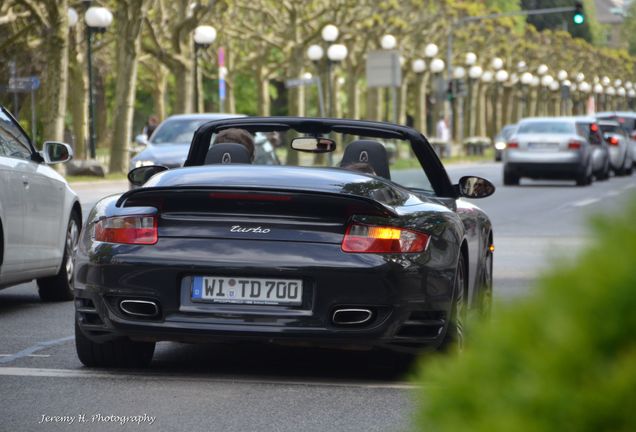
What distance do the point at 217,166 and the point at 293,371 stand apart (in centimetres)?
105

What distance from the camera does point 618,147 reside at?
47.2 metres

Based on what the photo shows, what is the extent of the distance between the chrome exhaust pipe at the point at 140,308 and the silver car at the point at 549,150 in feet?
101

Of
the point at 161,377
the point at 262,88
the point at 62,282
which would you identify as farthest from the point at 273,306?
the point at 262,88

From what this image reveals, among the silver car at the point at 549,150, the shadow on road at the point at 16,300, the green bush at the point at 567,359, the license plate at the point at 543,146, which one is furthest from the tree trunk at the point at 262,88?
the green bush at the point at 567,359

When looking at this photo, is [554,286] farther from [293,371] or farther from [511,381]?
[293,371]

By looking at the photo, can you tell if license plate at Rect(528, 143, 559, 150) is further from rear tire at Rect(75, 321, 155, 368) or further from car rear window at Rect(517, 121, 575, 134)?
rear tire at Rect(75, 321, 155, 368)

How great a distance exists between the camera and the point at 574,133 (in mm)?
37531

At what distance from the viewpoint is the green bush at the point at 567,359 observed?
160cm

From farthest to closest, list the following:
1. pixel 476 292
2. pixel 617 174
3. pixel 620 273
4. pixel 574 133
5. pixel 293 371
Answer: pixel 617 174 → pixel 574 133 → pixel 476 292 → pixel 293 371 → pixel 620 273

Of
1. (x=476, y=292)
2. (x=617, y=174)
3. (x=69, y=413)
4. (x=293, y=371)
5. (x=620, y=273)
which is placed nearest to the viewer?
(x=620, y=273)

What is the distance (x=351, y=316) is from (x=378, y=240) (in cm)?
35

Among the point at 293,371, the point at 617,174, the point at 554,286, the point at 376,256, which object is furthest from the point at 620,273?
the point at 617,174

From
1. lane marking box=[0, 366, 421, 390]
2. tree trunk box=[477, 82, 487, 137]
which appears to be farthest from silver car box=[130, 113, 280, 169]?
tree trunk box=[477, 82, 487, 137]

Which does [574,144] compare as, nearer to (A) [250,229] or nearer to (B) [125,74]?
(B) [125,74]
